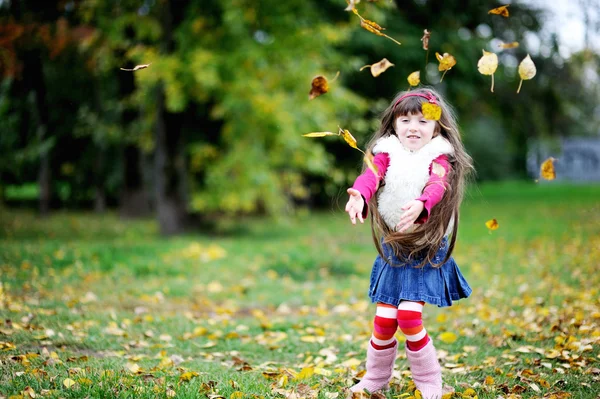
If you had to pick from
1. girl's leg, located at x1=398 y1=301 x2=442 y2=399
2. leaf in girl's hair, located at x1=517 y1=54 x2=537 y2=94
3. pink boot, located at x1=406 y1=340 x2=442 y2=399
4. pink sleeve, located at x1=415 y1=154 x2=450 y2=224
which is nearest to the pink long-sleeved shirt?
pink sleeve, located at x1=415 y1=154 x2=450 y2=224

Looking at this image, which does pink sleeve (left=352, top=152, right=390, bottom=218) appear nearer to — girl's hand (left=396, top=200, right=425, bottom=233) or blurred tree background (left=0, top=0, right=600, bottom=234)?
girl's hand (left=396, top=200, right=425, bottom=233)

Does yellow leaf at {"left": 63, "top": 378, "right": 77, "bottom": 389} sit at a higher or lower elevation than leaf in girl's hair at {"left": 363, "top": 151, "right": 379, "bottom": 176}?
lower

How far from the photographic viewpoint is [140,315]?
17.6ft

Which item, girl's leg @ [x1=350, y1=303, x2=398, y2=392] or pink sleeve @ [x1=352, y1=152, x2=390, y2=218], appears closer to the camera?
pink sleeve @ [x1=352, y1=152, x2=390, y2=218]

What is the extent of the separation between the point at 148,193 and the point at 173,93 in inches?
284

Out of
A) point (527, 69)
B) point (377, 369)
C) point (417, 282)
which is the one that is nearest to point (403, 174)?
point (417, 282)

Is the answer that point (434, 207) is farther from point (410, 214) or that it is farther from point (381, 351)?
point (381, 351)

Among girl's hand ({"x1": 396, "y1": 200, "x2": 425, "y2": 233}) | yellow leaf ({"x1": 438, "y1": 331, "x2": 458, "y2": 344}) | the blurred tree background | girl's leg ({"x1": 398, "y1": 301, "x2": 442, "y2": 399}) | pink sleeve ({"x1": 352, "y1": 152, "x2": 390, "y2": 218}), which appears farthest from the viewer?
the blurred tree background

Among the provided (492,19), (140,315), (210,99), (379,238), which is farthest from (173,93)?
(492,19)

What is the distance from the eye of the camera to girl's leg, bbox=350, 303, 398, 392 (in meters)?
3.18

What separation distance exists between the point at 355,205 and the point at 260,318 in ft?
9.26

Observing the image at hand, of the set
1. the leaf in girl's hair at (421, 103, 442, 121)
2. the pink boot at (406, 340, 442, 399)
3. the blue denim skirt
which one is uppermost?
the leaf in girl's hair at (421, 103, 442, 121)

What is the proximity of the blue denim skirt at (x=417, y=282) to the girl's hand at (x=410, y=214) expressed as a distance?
0.36 m

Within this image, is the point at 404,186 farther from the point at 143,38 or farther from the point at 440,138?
the point at 143,38
